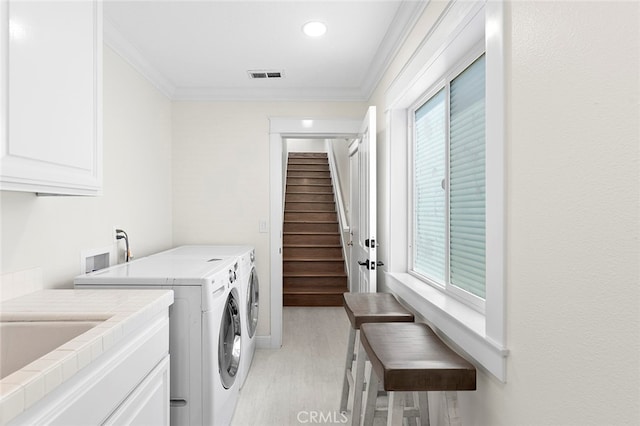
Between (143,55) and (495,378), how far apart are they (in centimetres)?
286

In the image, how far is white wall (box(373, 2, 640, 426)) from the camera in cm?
74

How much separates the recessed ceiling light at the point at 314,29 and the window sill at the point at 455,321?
5.13 ft

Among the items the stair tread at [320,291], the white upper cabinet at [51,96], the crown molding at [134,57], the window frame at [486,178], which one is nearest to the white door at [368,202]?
the window frame at [486,178]

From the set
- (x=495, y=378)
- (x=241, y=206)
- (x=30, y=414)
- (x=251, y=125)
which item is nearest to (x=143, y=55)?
(x=251, y=125)

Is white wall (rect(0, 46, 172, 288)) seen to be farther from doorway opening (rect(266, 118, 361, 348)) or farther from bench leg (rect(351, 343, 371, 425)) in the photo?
bench leg (rect(351, 343, 371, 425))

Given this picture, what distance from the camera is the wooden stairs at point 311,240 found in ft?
16.5

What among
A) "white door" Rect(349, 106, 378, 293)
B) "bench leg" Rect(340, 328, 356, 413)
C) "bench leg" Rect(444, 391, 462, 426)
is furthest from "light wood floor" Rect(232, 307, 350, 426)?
"bench leg" Rect(444, 391, 462, 426)

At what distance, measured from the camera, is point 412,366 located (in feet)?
4.17

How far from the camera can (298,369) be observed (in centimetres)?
306

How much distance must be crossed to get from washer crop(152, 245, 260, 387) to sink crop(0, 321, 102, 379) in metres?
1.29

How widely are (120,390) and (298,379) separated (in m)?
1.89

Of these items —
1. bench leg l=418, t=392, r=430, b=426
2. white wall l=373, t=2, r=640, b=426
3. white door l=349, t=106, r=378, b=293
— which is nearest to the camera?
white wall l=373, t=2, r=640, b=426

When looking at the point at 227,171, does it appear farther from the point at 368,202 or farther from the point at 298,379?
the point at 298,379

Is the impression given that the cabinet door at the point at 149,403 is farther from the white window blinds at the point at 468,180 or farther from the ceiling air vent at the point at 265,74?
the ceiling air vent at the point at 265,74
